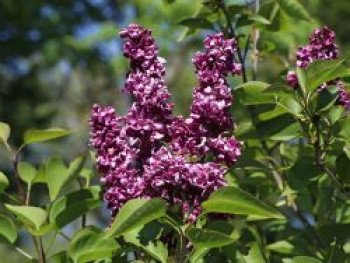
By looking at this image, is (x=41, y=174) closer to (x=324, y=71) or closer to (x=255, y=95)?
(x=255, y=95)

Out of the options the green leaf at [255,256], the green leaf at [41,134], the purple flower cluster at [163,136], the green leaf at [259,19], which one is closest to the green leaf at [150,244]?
the purple flower cluster at [163,136]

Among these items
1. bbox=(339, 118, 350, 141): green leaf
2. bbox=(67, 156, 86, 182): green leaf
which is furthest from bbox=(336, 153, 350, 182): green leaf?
bbox=(67, 156, 86, 182): green leaf

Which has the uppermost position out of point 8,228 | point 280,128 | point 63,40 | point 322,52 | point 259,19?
point 63,40

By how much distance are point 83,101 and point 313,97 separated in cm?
1511

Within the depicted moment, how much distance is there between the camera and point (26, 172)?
1521mm

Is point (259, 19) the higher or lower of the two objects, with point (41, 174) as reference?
higher

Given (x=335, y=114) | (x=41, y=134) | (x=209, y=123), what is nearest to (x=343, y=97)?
(x=335, y=114)

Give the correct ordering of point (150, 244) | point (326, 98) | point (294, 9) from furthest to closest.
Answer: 1. point (294, 9)
2. point (326, 98)
3. point (150, 244)

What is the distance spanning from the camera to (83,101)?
16.2m

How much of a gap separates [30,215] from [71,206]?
0.11 meters

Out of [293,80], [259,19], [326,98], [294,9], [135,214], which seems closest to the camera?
[135,214]

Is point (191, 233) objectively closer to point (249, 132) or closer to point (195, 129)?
point (195, 129)

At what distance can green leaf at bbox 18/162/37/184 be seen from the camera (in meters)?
Answer: 1.50

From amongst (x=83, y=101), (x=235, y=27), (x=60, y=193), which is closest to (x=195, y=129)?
(x=60, y=193)
